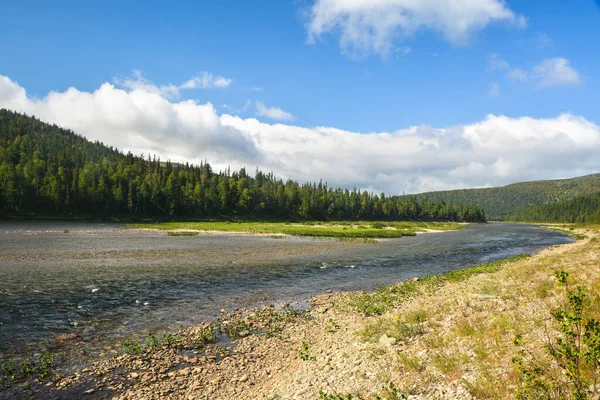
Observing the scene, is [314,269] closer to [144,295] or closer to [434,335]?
[144,295]

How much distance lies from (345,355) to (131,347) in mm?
8853

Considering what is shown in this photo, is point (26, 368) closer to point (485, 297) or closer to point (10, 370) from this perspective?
point (10, 370)

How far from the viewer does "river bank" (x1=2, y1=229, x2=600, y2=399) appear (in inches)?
367

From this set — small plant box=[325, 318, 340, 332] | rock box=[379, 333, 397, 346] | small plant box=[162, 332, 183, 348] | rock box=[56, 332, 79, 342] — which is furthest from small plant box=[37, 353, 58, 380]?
rock box=[379, 333, 397, 346]

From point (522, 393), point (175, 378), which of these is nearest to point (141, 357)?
point (175, 378)

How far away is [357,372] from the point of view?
10438mm

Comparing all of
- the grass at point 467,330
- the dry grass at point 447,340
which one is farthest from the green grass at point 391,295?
the dry grass at point 447,340

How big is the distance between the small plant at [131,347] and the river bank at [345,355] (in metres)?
0.22

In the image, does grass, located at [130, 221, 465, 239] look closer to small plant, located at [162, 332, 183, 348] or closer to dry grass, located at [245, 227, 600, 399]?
dry grass, located at [245, 227, 600, 399]

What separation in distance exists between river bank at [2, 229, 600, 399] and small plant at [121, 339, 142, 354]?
0.22 m

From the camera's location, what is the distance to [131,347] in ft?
43.5

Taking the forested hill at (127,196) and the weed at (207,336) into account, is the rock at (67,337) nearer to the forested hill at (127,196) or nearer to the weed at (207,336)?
the weed at (207,336)

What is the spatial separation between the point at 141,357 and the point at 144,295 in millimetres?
10518

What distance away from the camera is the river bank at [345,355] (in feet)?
30.6
